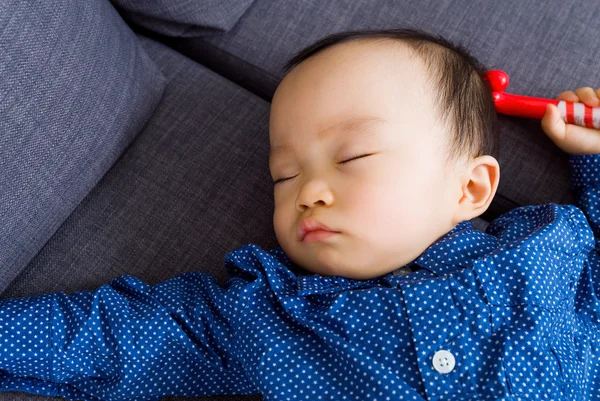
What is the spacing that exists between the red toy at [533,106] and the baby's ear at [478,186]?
23 centimetres

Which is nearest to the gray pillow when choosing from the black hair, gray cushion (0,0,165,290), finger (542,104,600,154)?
gray cushion (0,0,165,290)

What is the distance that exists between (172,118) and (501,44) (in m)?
0.77

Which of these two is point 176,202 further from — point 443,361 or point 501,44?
point 501,44

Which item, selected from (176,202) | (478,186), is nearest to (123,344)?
(176,202)

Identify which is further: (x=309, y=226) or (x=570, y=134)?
(x=570, y=134)

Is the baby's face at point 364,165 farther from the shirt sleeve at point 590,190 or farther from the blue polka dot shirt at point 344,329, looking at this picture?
the shirt sleeve at point 590,190

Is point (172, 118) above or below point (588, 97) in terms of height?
below

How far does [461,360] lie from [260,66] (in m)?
0.83

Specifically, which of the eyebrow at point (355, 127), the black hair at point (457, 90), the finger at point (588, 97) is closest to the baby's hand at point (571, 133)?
the finger at point (588, 97)

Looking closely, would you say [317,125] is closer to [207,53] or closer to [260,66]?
[260,66]

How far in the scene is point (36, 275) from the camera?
1.15 m

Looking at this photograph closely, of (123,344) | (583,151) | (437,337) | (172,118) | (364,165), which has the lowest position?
(123,344)

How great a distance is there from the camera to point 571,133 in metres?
1.21

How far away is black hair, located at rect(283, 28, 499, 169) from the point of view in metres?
1.03
